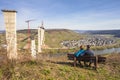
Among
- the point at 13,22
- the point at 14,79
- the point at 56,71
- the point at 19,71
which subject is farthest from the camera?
the point at 13,22

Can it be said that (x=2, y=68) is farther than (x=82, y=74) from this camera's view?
No

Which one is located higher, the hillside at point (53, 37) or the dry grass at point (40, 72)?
the dry grass at point (40, 72)

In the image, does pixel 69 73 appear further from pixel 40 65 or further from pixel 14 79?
pixel 14 79

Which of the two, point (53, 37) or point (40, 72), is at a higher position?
point (40, 72)

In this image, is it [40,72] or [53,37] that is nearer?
[40,72]

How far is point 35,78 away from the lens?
6.70 meters

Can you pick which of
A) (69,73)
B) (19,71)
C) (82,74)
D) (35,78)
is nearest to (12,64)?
(19,71)

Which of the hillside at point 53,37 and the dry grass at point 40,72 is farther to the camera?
the hillside at point 53,37

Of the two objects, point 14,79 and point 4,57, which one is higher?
point 4,57

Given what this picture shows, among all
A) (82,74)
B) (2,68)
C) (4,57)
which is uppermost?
(4,57)

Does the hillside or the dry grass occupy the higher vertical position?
the dry grass

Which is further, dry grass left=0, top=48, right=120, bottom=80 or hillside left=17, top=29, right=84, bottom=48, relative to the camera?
hillside left=17, top=29, right=84, bottom=48

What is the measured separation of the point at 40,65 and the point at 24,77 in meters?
1.62

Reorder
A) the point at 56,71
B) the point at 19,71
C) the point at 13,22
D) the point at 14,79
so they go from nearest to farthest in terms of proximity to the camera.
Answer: the point at 14,79
the point at 19,71
the point at 56,71
the point at 13,22
